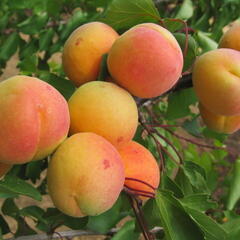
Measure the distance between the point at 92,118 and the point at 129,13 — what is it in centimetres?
30

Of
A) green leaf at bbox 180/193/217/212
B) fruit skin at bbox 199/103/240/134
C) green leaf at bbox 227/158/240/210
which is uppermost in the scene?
fruit skin at bbox 199/103/240/134

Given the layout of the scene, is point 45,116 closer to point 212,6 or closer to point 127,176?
point 127,176

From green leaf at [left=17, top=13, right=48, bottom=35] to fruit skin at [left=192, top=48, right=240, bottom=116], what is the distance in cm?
97

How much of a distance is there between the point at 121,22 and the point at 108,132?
30 centimetres

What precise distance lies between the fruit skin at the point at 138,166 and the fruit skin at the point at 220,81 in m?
0.15

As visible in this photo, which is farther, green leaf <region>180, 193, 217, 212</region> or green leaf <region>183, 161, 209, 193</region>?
green leaf <region>183, 161, 209, 193</region>

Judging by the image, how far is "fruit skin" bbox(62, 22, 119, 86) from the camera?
736mm

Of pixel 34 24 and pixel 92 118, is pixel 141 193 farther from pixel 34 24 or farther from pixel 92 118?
pixel 34 24

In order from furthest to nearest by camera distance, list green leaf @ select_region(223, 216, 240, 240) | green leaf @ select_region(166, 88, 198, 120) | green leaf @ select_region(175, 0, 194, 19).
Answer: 1. green leaf @ select_region(175, 0, 194, 19)
2. green leaf @ select_region(166, 88, 198, 120)
3. green leaf @ select_region(223, 216, 240, 240)

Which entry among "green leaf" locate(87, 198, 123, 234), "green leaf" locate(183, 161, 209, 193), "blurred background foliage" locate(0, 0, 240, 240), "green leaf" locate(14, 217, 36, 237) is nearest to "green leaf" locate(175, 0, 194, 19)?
"blurred background foliage" locate(0, 0, 240, 240)

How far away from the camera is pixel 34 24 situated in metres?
1.56

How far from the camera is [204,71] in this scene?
72 cm

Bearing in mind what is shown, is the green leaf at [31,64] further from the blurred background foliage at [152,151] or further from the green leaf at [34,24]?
the green leaf at [34,24]

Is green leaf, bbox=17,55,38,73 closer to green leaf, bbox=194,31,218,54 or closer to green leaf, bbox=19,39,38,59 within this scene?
green leaf, bbox=194,31,218,54
